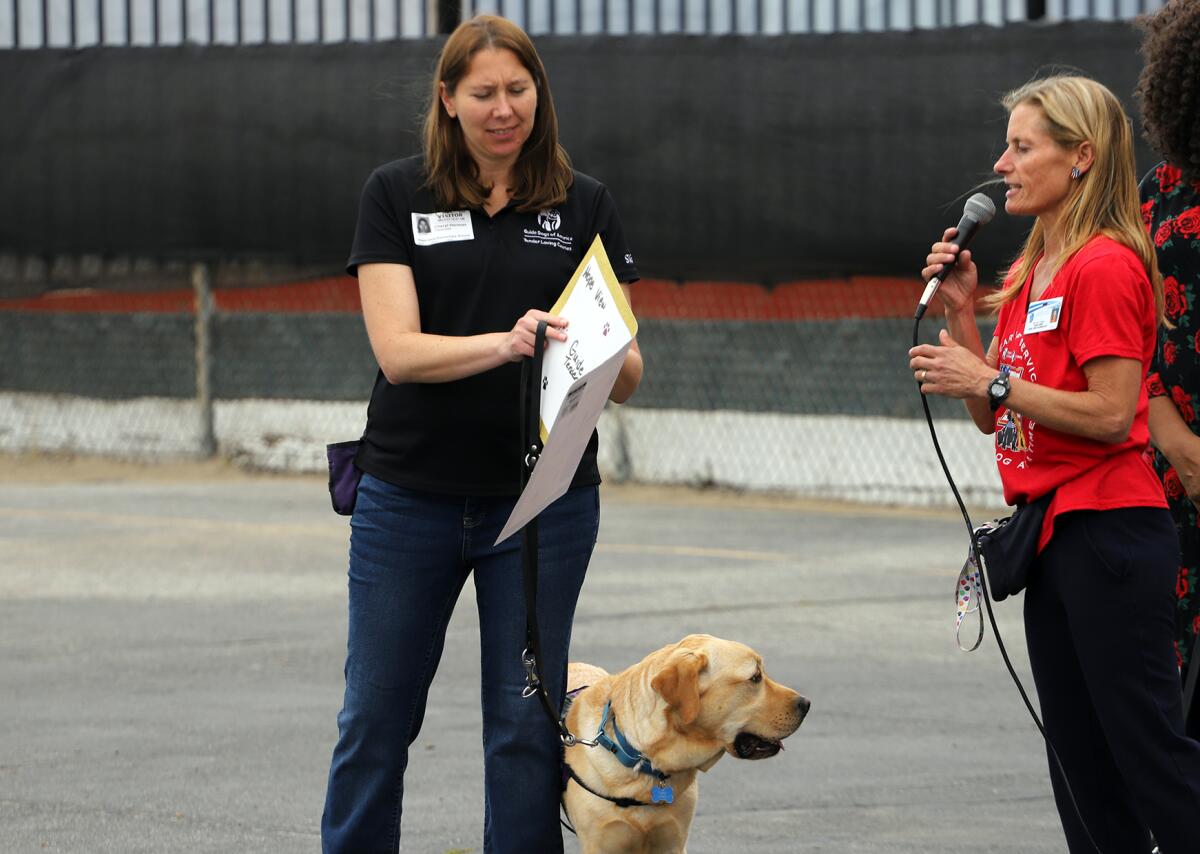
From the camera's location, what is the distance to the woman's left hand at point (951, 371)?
3.84 m

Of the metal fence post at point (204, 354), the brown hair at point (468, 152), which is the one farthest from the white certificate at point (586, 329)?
the metal fence post at point (204, 354)

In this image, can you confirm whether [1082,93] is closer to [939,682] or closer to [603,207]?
[603,207]

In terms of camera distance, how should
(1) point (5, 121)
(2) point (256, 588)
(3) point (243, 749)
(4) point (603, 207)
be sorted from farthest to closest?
(1) point (5, 121) < (2) point (256, 588) < (3) point (243, 749) < (4) point (603, 207)

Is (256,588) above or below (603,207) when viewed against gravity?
below

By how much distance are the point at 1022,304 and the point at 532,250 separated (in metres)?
1.03

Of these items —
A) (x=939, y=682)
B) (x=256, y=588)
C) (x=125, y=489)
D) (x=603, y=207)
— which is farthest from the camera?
(x=125, y=489)

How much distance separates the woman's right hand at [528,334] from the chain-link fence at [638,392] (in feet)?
31.3

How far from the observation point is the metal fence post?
1595 centimetres

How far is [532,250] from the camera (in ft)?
13.6

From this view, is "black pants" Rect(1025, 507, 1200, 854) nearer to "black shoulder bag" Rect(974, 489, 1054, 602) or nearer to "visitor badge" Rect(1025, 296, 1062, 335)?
"black shoulder bag" Rect(974, 489, 1054, 602)

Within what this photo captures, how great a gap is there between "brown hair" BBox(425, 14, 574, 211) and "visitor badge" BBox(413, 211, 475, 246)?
0.03 m

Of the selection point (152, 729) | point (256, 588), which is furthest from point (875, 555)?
point (152, 729)

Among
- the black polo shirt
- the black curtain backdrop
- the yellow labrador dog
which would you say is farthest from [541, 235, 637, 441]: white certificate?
the black curtain backdrop

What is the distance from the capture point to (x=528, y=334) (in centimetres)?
385
